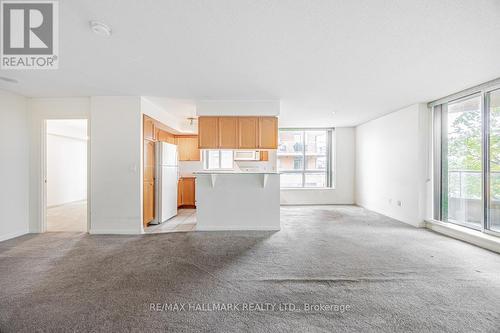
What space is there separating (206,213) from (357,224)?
10.3ft

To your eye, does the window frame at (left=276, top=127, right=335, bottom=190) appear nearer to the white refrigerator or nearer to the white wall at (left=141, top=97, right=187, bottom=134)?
the white wall at (left=141, top=97, right=187, bottom=134)

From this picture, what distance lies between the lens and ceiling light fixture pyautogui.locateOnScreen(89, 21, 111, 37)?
194 centimetres

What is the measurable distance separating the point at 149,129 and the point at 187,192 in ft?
8.24

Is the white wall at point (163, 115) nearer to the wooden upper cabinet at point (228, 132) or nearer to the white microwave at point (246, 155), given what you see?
the wooden upper cabinet at point (228, 132)

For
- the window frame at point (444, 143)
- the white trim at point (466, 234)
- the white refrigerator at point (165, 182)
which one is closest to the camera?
the white trim at point (466, 234)

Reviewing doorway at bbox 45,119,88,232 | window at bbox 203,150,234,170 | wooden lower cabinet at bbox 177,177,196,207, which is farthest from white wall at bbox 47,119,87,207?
window at bbox 203,150,234,170

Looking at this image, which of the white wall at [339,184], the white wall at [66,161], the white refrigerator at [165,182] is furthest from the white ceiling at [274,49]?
the white wall at [66,161]

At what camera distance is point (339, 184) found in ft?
22.9

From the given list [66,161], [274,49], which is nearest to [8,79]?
[274,49]

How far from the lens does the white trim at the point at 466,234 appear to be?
123 inches

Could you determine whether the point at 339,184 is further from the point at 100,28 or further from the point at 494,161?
the point at 100,28

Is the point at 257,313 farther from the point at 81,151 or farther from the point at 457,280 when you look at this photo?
the point at 81,151

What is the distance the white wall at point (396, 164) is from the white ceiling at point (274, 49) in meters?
0.81

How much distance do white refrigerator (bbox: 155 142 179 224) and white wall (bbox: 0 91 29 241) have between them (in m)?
2.26
